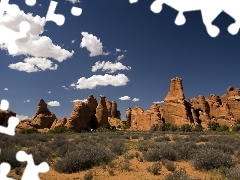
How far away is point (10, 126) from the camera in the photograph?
3684 mm

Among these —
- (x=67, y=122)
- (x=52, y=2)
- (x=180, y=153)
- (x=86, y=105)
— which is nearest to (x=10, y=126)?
(x=52, y=2)

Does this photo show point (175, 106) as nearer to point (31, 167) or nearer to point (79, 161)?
point (79, 161)

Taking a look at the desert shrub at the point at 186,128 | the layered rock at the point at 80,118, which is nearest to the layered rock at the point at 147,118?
the desert shrub at the point at 186,128

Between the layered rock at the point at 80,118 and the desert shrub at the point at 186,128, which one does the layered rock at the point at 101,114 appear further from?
the desert shrub at the point at 186,128

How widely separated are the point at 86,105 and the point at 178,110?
2388cm

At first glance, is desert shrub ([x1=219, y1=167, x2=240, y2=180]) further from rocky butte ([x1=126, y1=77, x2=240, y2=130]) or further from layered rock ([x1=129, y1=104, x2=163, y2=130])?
rocky butte ([x1=126, y1=77, x2=240, y2=130])

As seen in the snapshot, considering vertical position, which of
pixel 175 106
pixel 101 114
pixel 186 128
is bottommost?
pixel 186 128

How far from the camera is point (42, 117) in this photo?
208 ft

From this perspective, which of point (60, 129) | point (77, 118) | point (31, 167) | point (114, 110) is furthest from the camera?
point (114, 110)

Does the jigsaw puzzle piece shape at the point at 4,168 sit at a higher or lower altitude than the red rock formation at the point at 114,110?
lower

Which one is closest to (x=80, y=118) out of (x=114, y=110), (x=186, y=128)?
(x=186, y=128)

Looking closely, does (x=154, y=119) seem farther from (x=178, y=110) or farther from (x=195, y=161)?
(x=195, y=161)

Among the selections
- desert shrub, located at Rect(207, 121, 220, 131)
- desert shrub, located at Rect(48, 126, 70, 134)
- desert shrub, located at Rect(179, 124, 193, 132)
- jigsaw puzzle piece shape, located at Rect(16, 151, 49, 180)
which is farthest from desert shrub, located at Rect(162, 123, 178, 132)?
jigsaw puzzle piece shape, located at Rect(16, 151, 49, 180)

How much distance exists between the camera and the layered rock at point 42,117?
6215 centimetres
